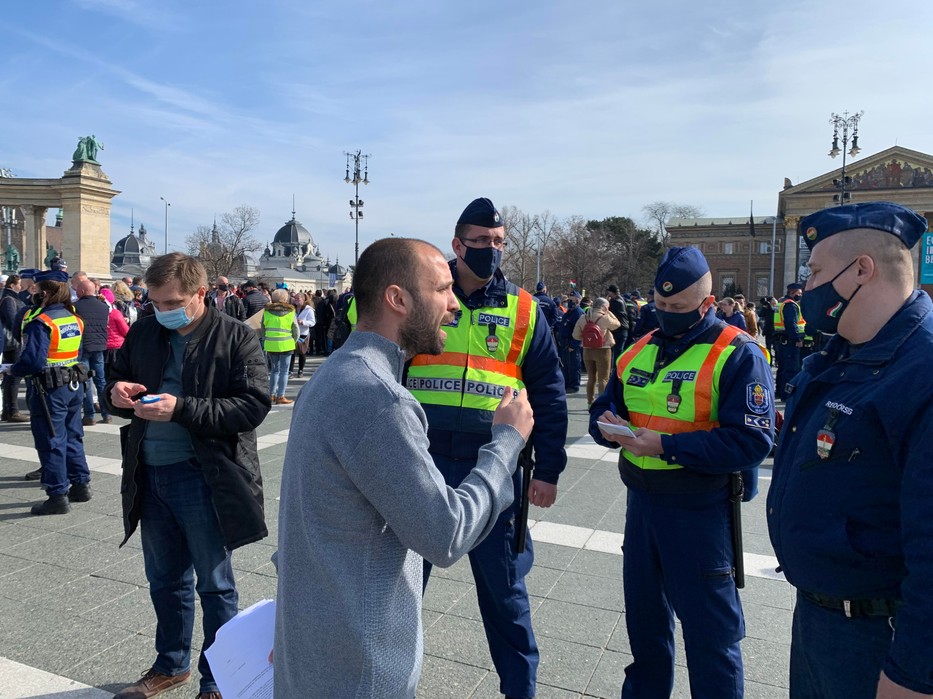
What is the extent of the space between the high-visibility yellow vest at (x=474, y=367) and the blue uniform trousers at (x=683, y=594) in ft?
2.51

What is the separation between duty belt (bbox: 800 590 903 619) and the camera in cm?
187

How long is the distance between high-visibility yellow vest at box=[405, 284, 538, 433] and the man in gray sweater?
51.8 inches

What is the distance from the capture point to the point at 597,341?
1205 centimetres

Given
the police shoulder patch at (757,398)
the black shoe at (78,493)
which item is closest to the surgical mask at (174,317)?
the police shoulder patch at (757,398)

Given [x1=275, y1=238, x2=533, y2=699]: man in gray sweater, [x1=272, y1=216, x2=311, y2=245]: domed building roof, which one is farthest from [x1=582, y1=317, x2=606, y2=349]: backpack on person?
[x1=272, y1=216, x2=311, y2=245]: domed building roof

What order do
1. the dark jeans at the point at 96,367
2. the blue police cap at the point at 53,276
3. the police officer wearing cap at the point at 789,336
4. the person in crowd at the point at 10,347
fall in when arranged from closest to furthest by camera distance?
the blue police cap at the point at 53,276 → the person in crowd at the point at 10,347 → the dark jeans at the point at 96,367 → the police officer wearing cap at the point at 789,336

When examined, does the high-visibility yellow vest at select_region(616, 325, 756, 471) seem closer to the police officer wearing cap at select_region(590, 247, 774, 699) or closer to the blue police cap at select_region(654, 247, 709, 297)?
the police officer wearing cap at select_region(590, 247, 774, 699)

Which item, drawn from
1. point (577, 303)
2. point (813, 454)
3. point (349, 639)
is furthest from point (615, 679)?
point (577, 303)

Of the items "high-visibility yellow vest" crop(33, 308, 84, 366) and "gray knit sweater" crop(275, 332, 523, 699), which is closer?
"gray knit sweater" crop(275, 332, 523, 699)

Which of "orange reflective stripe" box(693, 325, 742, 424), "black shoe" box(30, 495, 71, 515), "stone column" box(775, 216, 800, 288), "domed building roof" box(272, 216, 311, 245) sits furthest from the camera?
"domed building roof" box(272, 216, 311, 245)

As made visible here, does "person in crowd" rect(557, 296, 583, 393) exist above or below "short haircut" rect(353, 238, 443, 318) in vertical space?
below

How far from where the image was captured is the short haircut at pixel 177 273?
3293 mm

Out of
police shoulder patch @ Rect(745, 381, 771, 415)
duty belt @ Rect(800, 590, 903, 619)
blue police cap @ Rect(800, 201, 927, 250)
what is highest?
blue police cap @ Rect(800, 201, 927, 250)

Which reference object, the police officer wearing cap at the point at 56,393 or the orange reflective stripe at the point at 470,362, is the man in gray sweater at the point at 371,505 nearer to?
the orange reflective stripe at the point at 470,362
